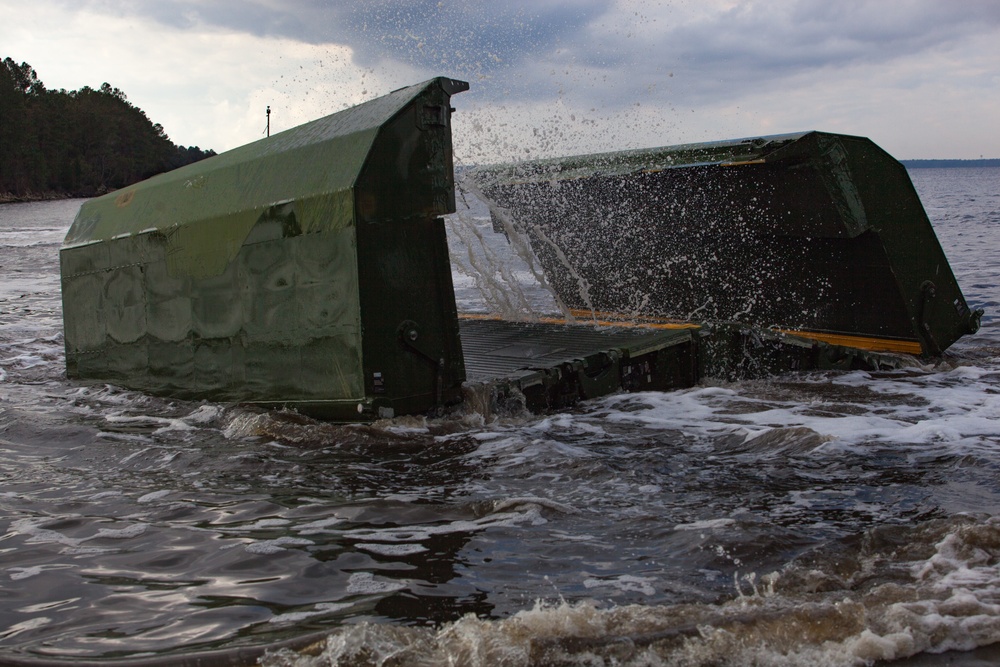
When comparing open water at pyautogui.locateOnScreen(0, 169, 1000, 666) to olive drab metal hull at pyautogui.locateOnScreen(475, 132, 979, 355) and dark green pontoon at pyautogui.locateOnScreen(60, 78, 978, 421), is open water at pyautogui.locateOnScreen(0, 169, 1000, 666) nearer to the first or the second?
dark green pontoon at pyautogui.locateOnScreen(60, 78, 978, 421)

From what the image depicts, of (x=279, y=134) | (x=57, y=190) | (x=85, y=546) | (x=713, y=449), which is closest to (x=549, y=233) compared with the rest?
(x=279, y=134)

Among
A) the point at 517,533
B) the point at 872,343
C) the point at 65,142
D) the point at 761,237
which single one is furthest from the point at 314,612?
the point at 65,142

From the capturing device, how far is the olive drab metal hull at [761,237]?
708 centimetres

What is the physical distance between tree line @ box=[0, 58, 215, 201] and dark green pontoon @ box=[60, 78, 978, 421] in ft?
255

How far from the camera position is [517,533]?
346 centimetres

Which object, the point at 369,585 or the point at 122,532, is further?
the point at 122,532

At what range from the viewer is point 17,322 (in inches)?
465

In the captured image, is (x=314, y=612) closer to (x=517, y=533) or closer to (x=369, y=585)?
(x=369, y=585)

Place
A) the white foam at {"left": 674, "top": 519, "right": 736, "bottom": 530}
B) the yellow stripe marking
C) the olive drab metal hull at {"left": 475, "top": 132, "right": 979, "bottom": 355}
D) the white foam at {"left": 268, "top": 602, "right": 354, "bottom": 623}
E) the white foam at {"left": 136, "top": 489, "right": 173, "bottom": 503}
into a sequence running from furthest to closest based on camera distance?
the yellow stripe marking, the olive drab metal hull at {"left": 475, "top": 132, "right": 979, "bottom": 355}, the white foam at {"left": 136, "top": 489, "right": 173, "bottom": 503}, the white foam at {"left": 674, "top": 519, "right": 736, "bottom": 530}, the white foam at {"left": 268, "top": 602, "right": 354, "bottom": 623}

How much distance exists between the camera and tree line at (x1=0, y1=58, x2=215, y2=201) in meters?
81.6

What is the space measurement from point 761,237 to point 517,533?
519cm

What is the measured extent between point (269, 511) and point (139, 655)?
135cm

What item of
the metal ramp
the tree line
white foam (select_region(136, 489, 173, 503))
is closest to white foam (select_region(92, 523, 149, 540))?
white foam (select_region(136, 489, 173, 503))

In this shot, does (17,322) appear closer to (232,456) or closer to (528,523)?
(232,456)
